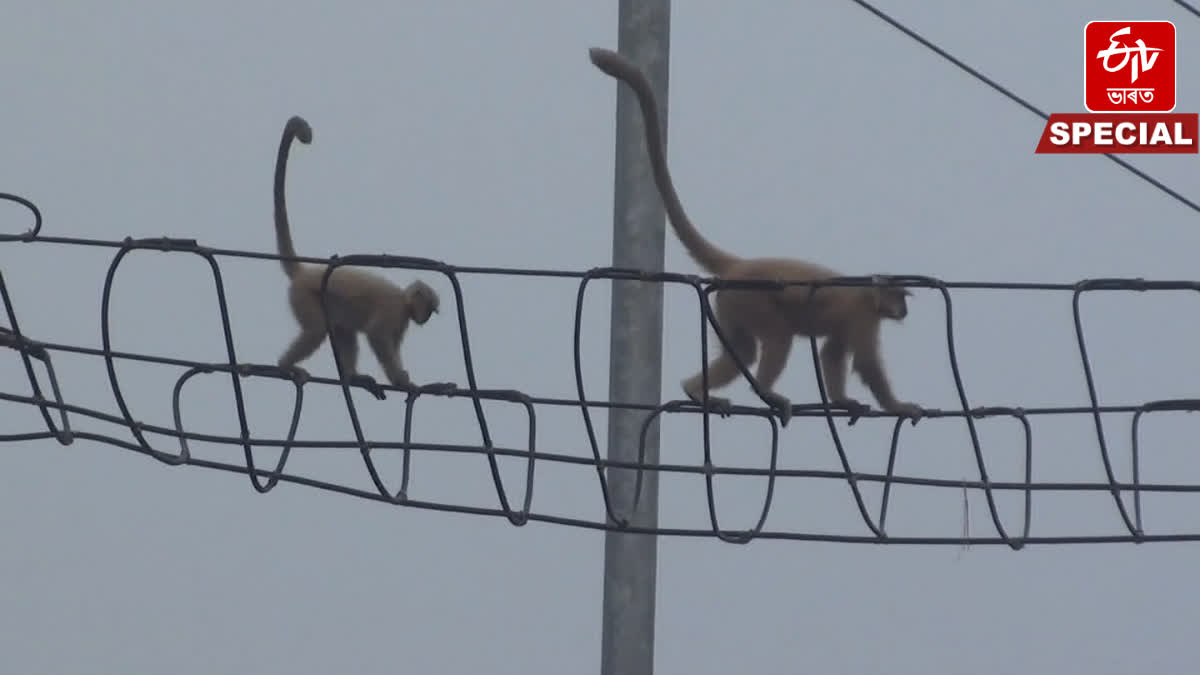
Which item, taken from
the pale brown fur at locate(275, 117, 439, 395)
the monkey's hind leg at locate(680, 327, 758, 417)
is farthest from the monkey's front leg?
the monkey's hind leg at locate(680, 327, 758, 417)

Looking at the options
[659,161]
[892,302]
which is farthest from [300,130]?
[892,302]

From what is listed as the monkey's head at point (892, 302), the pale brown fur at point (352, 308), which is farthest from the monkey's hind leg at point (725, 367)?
the pale brown fur at point (352, 308)

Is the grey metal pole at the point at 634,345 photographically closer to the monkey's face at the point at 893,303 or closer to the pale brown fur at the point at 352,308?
the monkey's face at the point at 893,303

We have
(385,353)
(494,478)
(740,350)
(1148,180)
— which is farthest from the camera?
(385,353)

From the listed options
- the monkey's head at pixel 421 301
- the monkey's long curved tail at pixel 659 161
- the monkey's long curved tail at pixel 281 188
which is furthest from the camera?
the monkey's head at pixel 421 301

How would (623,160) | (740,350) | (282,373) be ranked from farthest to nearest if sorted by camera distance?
(740,350) < (623,160) < (282,373)

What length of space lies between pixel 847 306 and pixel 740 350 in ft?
1.01

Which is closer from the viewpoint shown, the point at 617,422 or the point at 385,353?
the point at 617,422

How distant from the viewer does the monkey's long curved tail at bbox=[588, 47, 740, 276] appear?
3.34 m

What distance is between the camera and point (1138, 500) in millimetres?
2957

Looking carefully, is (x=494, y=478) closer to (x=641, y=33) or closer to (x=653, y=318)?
(x=653, y=318)

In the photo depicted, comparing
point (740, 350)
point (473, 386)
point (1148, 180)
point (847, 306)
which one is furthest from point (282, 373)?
point (1148, 180)

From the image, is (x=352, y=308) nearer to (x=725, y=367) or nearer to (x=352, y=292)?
(x=352, y=292)

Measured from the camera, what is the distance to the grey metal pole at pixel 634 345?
3.59m
